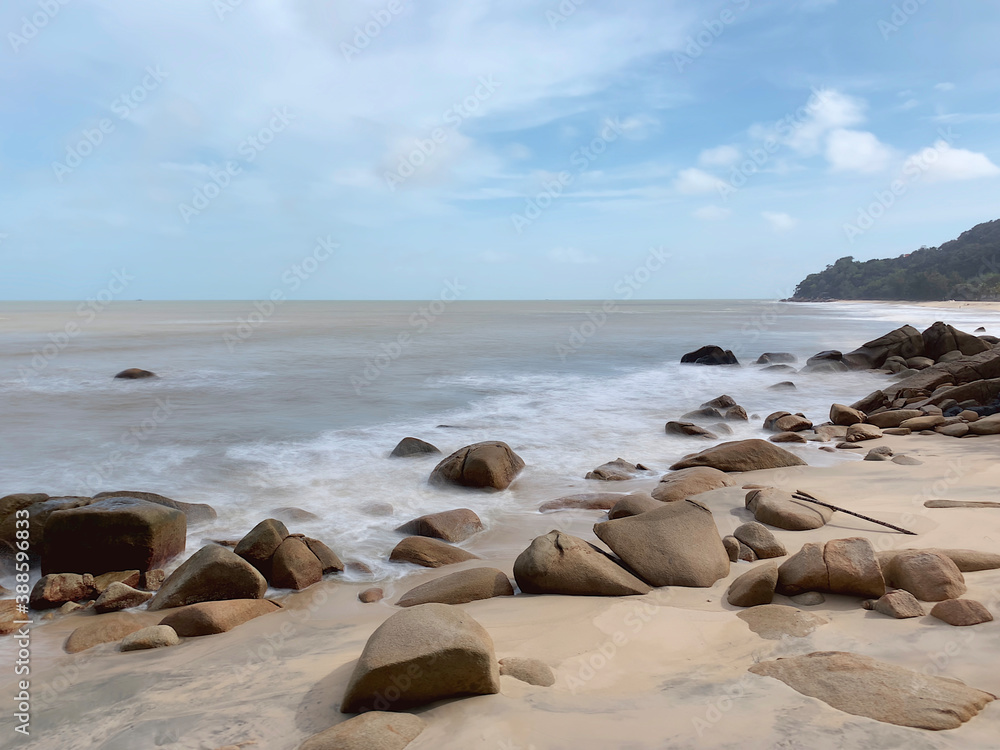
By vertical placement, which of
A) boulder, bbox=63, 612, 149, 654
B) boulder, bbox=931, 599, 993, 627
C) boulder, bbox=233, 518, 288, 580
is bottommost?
boulder, bbox=63, 612, 149, 654

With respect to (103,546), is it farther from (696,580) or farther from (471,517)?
(696,580)

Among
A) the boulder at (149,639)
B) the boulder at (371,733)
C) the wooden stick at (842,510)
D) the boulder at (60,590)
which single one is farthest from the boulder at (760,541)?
the boulder at (60,590)

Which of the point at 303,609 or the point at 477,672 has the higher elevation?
the point at 477,672

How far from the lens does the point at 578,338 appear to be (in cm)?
3447

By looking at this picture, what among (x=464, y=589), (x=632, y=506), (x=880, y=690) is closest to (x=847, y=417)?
(x=632, y=506)

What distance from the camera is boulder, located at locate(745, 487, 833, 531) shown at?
5.05 m

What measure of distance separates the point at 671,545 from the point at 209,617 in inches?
A: 119

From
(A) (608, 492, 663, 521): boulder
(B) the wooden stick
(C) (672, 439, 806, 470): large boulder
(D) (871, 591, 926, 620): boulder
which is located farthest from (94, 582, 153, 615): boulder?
(C) (672, 439, 806, 470): large boulder

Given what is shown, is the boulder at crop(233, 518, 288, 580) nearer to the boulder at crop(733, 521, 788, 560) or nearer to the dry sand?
the dry sand

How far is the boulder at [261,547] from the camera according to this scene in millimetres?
4867

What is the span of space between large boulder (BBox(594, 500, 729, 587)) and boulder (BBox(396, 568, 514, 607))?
79cm

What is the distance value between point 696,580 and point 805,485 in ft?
9.68

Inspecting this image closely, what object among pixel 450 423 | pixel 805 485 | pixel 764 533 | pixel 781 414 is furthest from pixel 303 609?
pixel 781 414

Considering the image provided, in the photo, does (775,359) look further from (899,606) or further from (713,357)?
(899,606)
